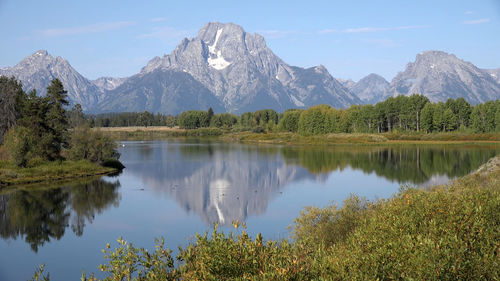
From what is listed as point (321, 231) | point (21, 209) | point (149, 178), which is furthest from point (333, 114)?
point (321, 231)

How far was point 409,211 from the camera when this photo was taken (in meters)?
15.7

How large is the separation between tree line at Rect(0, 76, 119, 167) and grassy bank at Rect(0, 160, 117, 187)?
6.18ft

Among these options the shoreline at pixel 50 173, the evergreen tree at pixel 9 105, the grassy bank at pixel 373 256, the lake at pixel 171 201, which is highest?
the evergreen tree at pixel 9 105

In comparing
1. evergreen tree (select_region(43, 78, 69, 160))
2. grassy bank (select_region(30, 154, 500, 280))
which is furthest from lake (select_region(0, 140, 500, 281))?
evergreen tree (select_region(43, 78, 69, 160))

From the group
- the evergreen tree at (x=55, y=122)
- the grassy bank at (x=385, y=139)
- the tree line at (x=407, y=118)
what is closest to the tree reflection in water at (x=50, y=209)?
the evergreen tree at (x=55, y=122)

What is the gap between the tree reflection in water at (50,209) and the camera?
3719cm

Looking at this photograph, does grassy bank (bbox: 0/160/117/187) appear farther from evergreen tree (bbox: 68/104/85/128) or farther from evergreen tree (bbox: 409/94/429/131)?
evergreen tree (bbox: 409/94/429/131)

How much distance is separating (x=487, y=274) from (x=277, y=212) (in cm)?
3319

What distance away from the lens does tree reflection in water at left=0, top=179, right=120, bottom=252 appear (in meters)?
37.2

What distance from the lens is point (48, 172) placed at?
215ft

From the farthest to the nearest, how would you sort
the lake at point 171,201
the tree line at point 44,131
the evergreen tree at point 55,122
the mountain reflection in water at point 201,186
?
the evergreen tree at point 55,122 < the tree line at point 44,131 < the mountain reflection in water at point 201,186 < the lake at point 171,201

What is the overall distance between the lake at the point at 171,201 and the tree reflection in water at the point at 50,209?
9 centimetres

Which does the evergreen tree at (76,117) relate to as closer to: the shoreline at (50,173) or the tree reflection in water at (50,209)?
the shoreline at (50,173)

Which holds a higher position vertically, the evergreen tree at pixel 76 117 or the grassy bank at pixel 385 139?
the evergreen tree at pixel 76 117
